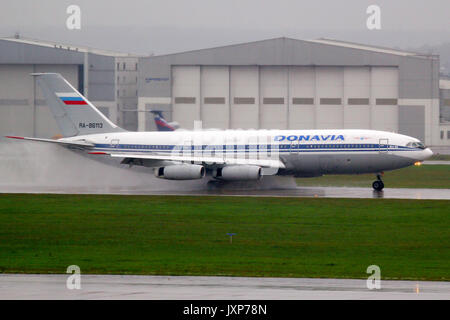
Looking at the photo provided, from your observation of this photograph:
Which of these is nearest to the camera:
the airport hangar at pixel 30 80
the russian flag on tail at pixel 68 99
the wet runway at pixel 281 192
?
the wet runway at pixel 281 192

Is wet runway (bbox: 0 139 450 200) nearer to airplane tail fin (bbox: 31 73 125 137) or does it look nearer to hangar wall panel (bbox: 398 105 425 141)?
airplane tail fin (bbox: 31 73 125 137)

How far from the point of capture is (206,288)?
19094 mm

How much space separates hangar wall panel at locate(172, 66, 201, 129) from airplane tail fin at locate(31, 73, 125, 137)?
148 ft

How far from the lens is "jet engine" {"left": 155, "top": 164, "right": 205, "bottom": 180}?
45688 mm

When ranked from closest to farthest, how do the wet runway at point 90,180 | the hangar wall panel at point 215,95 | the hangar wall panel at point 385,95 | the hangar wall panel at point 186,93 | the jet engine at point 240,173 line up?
1. the jet engine at point 240,173
2. the wet runway at point 90,180
3. the hangar wall panel at point 385,95
4. the hangar wall panel at point 215,95
5. the hangar wall panel at point 186,93

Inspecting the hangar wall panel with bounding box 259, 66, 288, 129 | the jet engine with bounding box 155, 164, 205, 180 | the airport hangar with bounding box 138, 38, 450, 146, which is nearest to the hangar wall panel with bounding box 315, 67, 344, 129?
the airport hangar with bounding box 138, 38, 450, 146

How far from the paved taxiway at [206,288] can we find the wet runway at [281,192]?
22.3 m

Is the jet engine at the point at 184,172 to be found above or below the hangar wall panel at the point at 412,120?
below

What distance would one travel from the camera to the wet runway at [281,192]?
42844 millimetres

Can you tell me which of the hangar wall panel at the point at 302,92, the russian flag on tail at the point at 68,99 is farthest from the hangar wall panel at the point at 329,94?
the russian flag on tail at the point at 68,99

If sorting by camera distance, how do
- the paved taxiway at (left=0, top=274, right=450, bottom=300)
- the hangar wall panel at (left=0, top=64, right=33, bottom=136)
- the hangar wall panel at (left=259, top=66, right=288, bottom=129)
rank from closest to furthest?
the paved taxiway at (left=0, top=274, right=450, bottom=300) → the hangar wall panel at (left=259, top=66, right=288, bottom=129) → the hangar wall panel at (left=0, top=64, right=33, bottom=136)

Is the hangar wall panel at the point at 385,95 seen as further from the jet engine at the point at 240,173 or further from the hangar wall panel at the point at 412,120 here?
the jet engine at the point at 240,173
